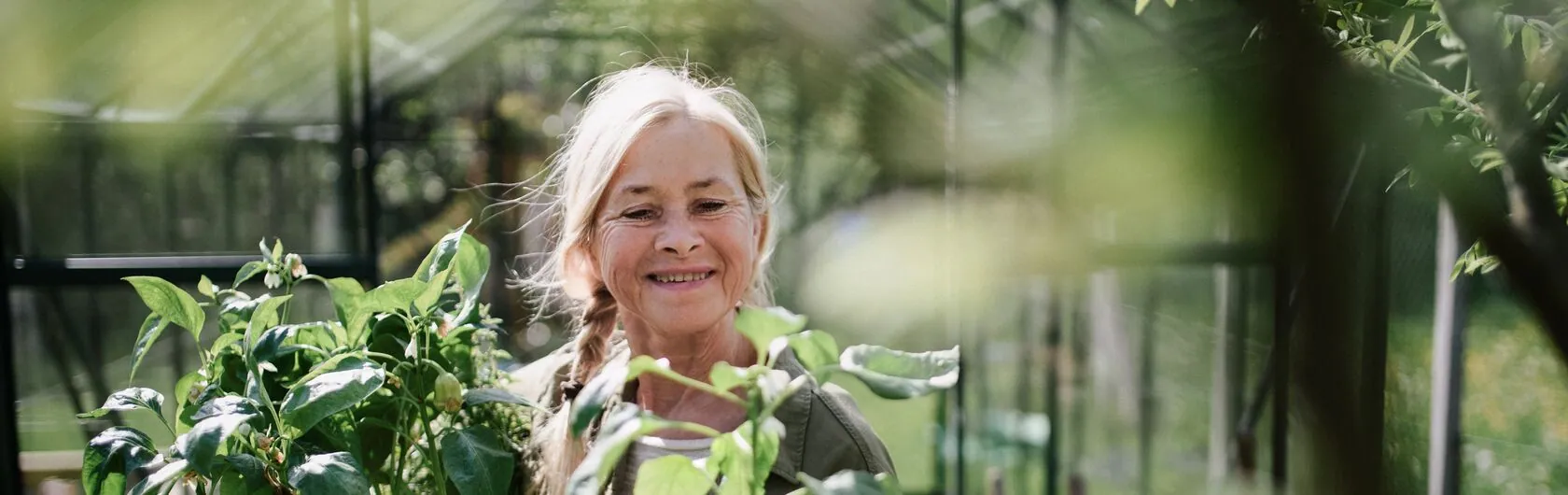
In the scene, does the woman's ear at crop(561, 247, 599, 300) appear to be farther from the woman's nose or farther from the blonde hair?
the woman's nose

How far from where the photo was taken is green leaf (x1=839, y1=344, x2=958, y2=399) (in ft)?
1.01

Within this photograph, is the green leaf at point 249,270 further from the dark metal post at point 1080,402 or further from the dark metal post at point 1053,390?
the dark metal post at point 1080,402

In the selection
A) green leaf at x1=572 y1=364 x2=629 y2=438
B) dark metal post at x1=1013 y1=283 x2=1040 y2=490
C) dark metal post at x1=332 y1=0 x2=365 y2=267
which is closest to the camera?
green leaf at x1=572 y1=364 x2=629 y2=438

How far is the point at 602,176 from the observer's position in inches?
27.0

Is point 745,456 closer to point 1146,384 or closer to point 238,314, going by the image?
point 238,314

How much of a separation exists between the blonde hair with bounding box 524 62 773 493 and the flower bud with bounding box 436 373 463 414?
12 centimetres

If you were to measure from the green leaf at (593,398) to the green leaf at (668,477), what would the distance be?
0.09ft

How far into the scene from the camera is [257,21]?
3203mm

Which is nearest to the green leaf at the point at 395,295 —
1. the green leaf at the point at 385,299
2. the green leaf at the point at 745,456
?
the green leaf at the point at 385,299

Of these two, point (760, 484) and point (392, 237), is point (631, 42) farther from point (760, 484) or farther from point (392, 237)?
point (760, 484)

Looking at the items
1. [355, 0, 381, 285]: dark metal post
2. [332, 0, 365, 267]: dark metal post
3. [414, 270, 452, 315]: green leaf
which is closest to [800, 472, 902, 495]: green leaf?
[414, 270, 452, 315]: green leaf

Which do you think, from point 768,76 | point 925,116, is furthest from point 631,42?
point 925,116

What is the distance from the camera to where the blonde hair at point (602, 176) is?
659mm

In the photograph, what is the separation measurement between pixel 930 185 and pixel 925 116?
812 millimetres
